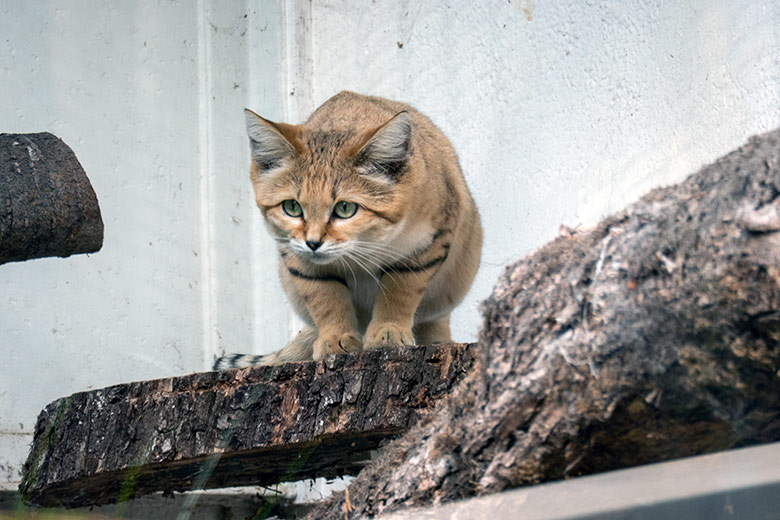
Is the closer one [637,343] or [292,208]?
[637,343]

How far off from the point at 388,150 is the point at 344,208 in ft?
0.68

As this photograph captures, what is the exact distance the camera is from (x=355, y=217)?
229 centimetres

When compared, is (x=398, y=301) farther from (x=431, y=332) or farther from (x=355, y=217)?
(x=431, y=332)

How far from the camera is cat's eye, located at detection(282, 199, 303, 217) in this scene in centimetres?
233

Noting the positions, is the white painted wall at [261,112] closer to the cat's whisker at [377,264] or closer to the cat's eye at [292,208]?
the cat's whisker at [377,264]

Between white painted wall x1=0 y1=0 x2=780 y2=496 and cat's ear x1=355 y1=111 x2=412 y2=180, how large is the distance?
0.64m

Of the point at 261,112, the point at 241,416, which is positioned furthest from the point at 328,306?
the point at 261,112

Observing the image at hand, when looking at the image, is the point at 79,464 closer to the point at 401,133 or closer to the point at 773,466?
the point at 401,133

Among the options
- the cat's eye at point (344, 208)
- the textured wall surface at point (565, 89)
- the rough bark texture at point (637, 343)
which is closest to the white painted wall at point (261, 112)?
the textured wall surface at point (565, 89)

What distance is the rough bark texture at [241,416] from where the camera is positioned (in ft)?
5.66

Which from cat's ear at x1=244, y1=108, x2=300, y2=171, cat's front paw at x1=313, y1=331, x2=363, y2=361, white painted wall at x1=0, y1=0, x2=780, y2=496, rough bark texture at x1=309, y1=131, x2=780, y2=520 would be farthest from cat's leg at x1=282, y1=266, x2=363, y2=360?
rough bark texture at x1=309, y1=131, x2=780, y2=520

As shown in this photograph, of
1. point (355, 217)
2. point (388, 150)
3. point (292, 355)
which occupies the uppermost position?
point (388, 150)

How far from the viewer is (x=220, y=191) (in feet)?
12.6

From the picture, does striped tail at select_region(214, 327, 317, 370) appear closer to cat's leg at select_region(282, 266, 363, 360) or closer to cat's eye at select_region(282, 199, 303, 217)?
cat's leg at select_region(282, 266, 363, 360)
